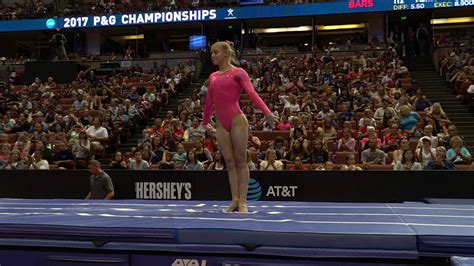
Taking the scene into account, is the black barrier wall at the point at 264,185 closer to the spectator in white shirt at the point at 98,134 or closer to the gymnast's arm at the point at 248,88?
the spectator in white shirt at the point at 98,134

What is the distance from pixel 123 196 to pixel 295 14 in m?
15.7

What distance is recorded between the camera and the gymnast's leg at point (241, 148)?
4834mm

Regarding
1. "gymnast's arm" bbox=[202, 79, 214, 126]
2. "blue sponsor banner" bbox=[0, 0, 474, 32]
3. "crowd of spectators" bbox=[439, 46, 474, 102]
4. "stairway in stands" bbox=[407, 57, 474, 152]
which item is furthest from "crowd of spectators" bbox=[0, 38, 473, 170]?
"gymnast's arm" bbox=[202, 79, 214, 126]

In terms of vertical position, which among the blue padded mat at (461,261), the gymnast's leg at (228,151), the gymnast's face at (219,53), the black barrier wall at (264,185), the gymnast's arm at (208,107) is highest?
the gymnast's face at (219,53)

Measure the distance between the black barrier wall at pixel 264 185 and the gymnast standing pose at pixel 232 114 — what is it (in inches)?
160

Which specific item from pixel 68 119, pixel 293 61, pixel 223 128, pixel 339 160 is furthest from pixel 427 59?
pixel 223 128

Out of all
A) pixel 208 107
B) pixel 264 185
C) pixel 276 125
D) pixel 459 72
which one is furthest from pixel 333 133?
pixel 208 107

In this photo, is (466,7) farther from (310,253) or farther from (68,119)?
(310,253)

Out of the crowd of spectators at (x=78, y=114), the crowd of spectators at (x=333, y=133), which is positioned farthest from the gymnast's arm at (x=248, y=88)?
the crowd of spectators at (x=78, y=114)

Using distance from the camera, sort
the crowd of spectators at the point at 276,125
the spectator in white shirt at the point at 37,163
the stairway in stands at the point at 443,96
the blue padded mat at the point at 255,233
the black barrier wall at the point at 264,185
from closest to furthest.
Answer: the blue padded mat at the point at 255,233
the black barrier wall at the point at 264,185
the crowd of spectators at the point at 276,125
the spectator in white shirt at the point at 37,163
the stairway in stands at the point at 443,96

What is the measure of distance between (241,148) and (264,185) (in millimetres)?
4324

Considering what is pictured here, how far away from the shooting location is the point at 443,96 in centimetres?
1586

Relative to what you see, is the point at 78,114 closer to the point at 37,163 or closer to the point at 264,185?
Answer: the point at 37,163

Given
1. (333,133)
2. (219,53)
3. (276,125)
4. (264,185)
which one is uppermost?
(219,53)
